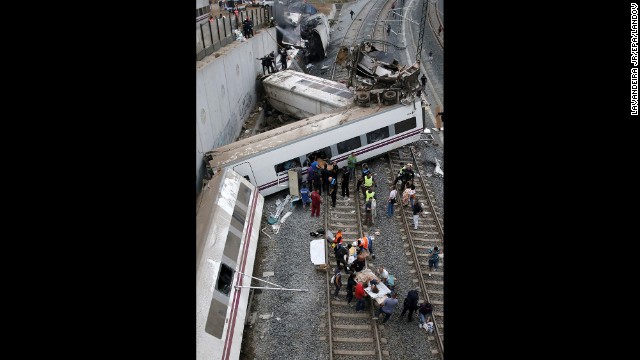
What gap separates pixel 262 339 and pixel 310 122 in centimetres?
886

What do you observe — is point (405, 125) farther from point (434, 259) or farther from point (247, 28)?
point (247, 28)

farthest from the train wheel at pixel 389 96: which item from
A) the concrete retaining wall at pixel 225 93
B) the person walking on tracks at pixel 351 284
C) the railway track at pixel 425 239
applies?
the person walking on tracks at pixel 351 284

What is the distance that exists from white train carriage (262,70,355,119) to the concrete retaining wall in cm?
140

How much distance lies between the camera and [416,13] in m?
44.2

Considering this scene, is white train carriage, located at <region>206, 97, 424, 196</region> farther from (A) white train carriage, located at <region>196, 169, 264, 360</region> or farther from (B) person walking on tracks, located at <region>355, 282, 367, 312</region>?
(B) person walking on tracks, located at <region>355, 282, 367, 312</region>

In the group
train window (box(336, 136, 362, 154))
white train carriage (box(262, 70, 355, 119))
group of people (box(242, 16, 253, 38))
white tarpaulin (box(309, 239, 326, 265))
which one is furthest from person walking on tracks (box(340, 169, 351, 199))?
group of people (box(242, 16, 253, 38))

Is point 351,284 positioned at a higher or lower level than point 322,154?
lower

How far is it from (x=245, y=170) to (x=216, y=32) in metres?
7.68

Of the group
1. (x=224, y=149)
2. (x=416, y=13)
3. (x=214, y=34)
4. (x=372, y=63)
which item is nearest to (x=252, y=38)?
(x=214, y=34)

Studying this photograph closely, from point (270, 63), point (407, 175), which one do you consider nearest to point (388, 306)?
point (407, 175)

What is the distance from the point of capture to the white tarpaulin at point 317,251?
41.5 feet

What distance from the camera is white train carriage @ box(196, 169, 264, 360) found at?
30.3ft

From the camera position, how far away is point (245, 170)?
49.1 ft
